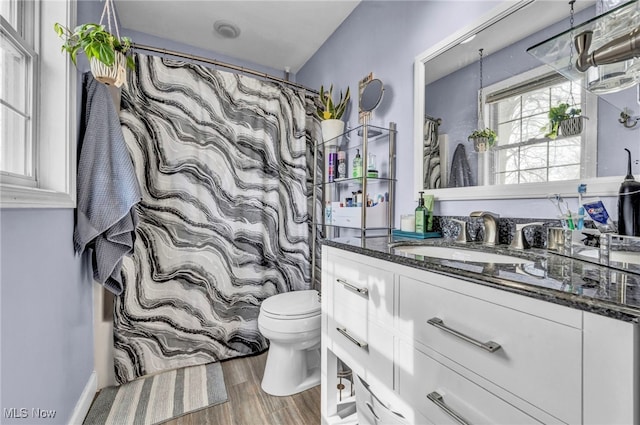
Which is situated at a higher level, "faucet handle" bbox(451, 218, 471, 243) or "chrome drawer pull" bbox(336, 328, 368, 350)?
"faucet handle" bbox(451, 218, 471, 243)

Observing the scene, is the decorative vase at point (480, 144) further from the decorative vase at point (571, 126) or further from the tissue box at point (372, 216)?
the tissue box at point (372, 216)

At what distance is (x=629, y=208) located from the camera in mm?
747

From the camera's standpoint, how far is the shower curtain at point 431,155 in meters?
1.43

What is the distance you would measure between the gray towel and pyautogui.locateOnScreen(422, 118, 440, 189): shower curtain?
1.50 m

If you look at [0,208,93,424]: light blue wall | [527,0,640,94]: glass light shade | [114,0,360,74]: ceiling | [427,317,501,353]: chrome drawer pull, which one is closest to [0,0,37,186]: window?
[0,208,93,424]: light blue wall

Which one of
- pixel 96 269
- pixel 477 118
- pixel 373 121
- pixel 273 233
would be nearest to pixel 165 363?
pixel 96 269

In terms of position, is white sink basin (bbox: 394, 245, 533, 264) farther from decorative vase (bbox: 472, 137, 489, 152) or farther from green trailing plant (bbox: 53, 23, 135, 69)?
green trailing plant (bbox: 53, 23, 135, 69)

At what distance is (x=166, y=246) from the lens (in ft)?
5.92

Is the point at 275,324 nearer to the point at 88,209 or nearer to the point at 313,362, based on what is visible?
the point at 313,362

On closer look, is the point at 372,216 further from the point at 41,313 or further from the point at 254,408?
the point at 41,313

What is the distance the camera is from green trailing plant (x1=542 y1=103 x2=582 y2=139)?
0.96 metres

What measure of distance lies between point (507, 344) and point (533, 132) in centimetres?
86

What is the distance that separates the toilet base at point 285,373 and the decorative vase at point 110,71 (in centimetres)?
154

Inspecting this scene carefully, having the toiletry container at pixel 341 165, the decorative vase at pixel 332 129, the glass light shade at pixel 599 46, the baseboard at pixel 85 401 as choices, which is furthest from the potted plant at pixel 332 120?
the baseboard at pixel 85 401
